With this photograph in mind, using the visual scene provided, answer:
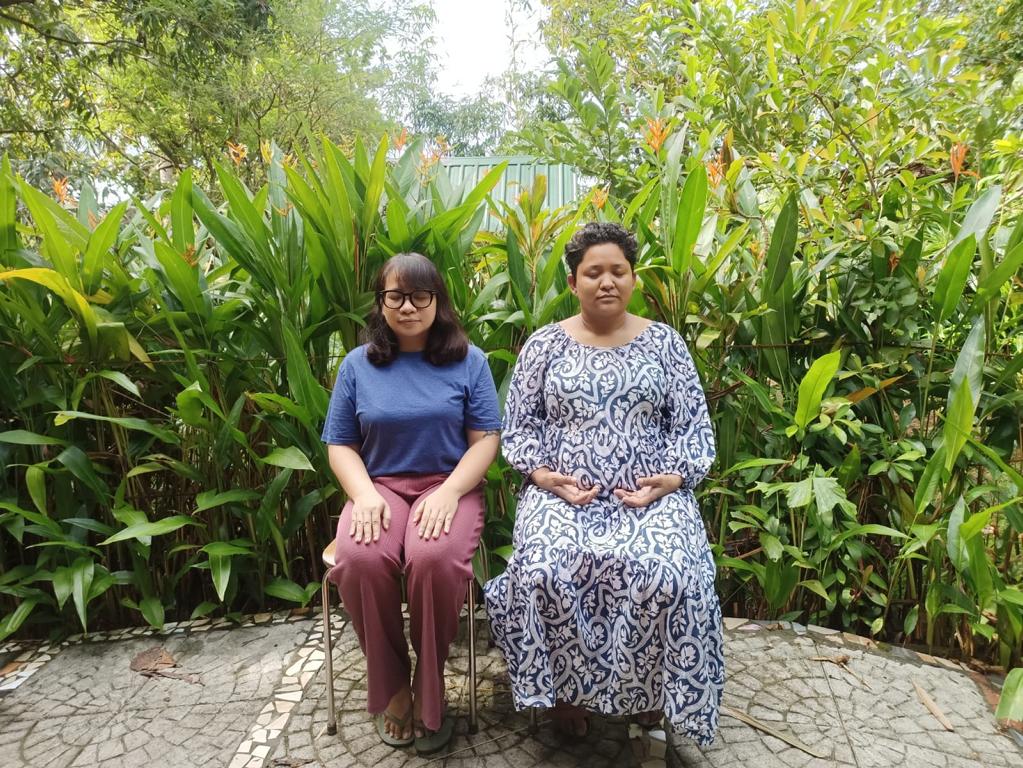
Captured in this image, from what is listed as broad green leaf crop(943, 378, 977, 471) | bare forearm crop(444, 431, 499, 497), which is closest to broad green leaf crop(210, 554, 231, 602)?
bare forearm crop(444, 431, 499, 497)

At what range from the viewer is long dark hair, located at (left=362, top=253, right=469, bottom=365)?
5.29 feet

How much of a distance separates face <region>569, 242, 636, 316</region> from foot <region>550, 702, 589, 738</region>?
0.95 metres

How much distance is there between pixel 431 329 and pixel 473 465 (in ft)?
1.22

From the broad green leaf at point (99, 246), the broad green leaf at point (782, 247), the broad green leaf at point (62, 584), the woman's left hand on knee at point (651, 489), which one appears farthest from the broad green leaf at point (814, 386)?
the broad green leaf at point (62, 584)

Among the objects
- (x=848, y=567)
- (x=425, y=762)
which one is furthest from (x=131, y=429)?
(x=848, y=567)

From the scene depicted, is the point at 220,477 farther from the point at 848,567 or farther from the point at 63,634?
the point at 848,567

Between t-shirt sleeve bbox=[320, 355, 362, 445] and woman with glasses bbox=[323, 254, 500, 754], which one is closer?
woman with glasses bbox=[323, 254, 500, 754]

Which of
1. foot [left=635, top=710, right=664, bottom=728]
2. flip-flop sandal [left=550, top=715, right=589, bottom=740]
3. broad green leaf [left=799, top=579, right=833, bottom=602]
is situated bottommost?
flip-flop sandal [left=550, top=715, right=589, bottom=740]

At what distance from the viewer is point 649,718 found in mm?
1521

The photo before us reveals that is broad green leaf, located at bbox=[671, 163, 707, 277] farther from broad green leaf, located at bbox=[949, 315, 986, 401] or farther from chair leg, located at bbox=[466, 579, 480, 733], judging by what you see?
chair leg, located at bbox=[466, 579, 480, 733]

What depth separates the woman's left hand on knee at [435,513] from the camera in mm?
1496

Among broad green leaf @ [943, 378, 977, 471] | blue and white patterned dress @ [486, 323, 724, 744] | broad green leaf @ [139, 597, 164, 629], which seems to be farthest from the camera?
broad green leaf @ [139, 597, 164, 629]

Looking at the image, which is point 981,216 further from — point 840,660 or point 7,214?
point 7,214

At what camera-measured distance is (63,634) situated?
6.98 feet
